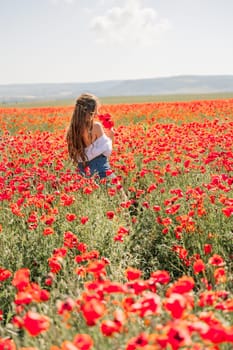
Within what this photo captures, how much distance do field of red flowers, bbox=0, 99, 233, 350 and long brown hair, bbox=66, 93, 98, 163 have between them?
0.46 m

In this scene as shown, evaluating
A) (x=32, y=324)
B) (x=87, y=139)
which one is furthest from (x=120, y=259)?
(x=32, y=324)

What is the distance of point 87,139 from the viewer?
6.12m

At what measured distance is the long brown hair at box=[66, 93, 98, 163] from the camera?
594 cm

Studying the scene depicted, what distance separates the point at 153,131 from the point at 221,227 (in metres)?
4.49

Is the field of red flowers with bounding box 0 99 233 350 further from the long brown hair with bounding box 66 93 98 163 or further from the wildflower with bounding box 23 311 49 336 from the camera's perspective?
the long brown hair with bounding box 66 93 98 163

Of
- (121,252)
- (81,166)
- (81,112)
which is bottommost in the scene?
(121,252)

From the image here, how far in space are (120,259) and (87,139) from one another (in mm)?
2279

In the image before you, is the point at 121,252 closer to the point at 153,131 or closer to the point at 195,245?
the point at 195,245

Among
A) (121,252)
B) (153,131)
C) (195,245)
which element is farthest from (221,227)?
(153,131)

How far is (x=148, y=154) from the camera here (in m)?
6.66

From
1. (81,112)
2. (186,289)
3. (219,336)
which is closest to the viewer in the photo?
(219,336)

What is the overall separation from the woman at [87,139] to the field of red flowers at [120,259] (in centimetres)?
41

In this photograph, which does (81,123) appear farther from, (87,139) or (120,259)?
(120,259)

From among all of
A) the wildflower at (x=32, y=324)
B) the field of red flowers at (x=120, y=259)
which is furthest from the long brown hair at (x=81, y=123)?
the wildflower at (x=32, y=324)
